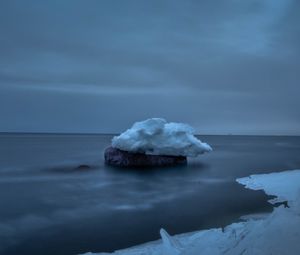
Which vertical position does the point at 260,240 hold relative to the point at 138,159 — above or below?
above

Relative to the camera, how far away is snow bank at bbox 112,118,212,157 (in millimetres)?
27219

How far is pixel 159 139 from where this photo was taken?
93.0 ft

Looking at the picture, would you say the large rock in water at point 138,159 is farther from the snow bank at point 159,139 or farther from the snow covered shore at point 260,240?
the snow covered shore at point 260,240

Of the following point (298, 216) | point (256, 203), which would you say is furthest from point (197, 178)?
point (298, 216)

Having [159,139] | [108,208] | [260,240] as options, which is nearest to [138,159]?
[159,139]

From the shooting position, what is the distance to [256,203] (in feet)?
50.6

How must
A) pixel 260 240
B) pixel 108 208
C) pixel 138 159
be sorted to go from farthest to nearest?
pixel 138 159
pixel 108 208
pixel 260 240

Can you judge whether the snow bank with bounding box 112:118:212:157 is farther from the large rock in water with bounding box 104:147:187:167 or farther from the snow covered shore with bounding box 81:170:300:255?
the snow covered shore with bounding box 81:170:300:255

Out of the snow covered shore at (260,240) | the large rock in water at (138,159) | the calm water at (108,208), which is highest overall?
the snow covered shore at (260,240)

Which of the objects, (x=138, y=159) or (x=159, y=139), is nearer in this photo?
(x=159, y=139)

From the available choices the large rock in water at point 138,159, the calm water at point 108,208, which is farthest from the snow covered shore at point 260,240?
the large rock in water at point 138,159

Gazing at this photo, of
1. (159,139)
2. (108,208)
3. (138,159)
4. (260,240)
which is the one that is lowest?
(108,208)

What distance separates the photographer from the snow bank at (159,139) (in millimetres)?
27219

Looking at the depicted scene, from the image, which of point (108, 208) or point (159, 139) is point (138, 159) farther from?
point (108, 208)
